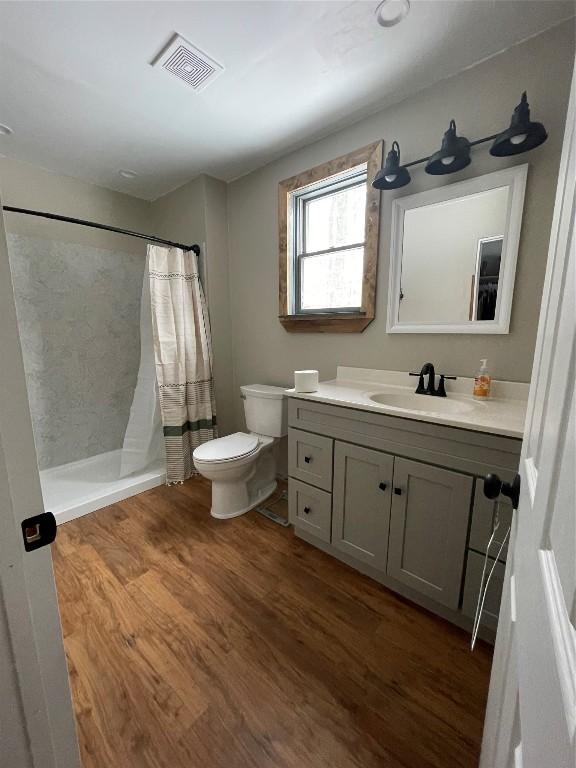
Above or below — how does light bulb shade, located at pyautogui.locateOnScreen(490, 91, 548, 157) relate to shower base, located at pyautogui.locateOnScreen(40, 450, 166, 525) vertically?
above

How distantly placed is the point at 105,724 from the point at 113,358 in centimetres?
238

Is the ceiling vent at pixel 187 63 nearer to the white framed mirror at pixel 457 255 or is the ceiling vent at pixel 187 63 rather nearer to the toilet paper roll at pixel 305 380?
the white framed mirror at pixel 457 255

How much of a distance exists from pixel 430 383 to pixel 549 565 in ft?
4.34

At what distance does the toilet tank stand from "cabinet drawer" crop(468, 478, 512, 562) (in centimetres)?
124

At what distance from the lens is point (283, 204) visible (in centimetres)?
212

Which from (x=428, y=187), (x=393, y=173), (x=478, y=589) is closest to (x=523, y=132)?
(x=428, y=187)

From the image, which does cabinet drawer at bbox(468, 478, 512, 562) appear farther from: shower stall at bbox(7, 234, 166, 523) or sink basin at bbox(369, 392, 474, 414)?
shower stall at bbox(7, 234, 166, 523)

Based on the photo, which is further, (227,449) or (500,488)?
(227,449)

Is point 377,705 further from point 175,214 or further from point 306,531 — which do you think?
point 175,214

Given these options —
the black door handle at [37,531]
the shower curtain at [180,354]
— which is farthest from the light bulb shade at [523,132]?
the shower curtain at [180,354]

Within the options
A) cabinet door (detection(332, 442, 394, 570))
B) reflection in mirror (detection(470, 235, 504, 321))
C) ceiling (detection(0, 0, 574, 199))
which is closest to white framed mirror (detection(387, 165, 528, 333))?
reflection in mirror (detection(470, 235, 504, 321))

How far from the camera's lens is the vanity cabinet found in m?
1.13

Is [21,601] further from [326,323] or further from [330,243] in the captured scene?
[330,243]

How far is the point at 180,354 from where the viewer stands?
2355 mm
